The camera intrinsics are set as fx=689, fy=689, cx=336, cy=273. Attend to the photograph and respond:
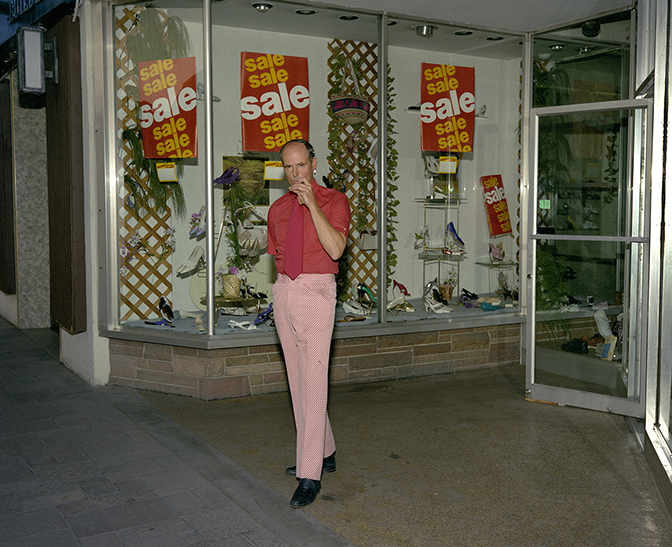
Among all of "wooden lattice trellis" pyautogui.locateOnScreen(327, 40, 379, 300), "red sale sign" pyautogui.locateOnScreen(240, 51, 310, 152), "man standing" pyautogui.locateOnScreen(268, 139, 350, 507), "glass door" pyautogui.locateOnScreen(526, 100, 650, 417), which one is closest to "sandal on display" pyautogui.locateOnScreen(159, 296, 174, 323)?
"red sale sign" pyautogui.locateOnScreen(240, 51, 310, 152)

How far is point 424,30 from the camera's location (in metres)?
5.37

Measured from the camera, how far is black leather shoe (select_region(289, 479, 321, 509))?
288cm

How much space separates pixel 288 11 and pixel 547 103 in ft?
6.73

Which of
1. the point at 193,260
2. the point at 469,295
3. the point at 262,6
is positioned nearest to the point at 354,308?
the point at 469,295

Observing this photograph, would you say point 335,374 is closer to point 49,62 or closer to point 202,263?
point 202,263

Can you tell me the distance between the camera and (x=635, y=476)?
3.24 metres

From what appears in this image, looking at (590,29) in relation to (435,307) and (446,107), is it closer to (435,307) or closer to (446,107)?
(446,107)

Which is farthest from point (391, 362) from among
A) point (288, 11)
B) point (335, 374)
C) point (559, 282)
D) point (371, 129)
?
point (288, 11)

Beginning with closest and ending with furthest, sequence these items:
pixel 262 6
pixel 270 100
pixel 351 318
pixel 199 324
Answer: pixel 199 324
pixel 262 6
pixel 270 100
pixel 351 318

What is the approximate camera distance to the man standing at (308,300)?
2949mm

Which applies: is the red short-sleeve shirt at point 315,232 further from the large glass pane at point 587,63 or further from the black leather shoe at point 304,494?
the large glass pane at point 587,63

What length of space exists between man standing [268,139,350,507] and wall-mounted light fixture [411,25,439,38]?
281 centimetres

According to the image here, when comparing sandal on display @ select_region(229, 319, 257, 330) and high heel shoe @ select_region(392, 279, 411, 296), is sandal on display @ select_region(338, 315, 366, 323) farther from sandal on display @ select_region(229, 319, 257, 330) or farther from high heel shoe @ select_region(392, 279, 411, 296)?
sandal on display @ select_region(229, 319, 257, 330)

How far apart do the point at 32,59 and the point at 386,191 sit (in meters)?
2.79
